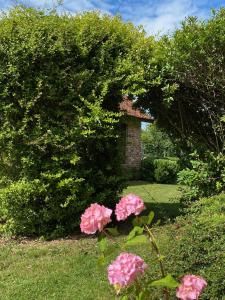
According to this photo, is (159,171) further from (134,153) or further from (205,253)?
(205,253)

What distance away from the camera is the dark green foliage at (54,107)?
7.54 m

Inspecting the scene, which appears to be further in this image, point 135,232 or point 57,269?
point 57,269

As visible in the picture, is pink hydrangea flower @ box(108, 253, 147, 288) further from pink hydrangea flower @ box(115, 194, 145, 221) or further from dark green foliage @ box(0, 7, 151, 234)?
dark green foliage @ box(0, 7, 151, 234)

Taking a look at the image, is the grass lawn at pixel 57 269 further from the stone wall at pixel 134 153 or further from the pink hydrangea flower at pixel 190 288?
the stone wall at pixel 134 153

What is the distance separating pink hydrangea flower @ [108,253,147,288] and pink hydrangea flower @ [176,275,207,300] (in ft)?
0.84

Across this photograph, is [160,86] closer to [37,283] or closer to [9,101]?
[9,101]

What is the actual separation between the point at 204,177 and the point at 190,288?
609 cm

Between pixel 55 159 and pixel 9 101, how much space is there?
1258 millimetres

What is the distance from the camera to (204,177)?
27.5 ft

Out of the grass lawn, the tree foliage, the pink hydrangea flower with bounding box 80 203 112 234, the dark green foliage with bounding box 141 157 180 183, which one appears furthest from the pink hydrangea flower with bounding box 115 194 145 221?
the dark green foliage with bounding box 141 157 180 183

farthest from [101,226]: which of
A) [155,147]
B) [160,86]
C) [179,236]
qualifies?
[155,147]

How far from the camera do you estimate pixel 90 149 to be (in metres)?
8.11

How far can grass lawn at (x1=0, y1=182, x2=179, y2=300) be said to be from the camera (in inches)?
203

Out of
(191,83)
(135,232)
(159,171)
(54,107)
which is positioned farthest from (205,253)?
(159,171)
